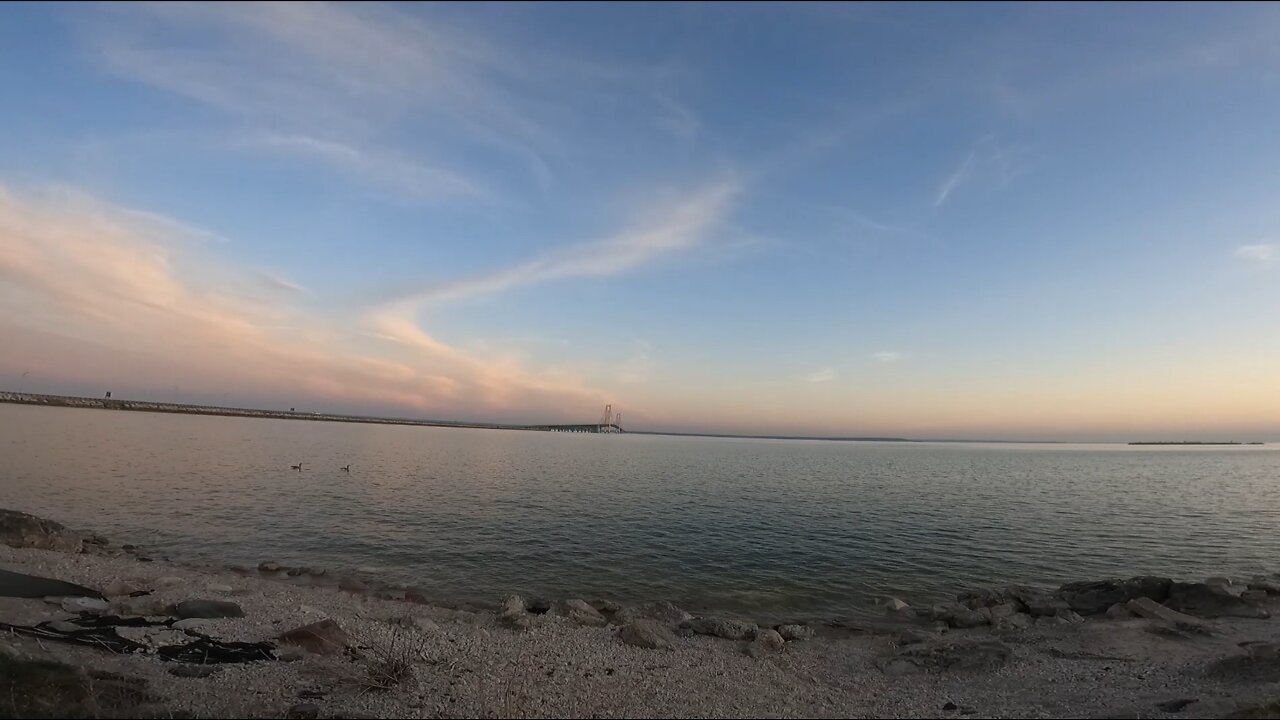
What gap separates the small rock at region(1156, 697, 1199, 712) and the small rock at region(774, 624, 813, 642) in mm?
8621

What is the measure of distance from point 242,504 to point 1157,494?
79.3 metres

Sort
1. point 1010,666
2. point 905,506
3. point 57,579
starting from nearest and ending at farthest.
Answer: point 1010,666 < point 57,579 < point 905,506

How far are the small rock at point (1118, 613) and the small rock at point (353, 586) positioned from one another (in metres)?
25.5

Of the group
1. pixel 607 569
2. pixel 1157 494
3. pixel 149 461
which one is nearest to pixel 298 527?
pixel 607 569

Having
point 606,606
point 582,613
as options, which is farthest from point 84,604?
point 606,606

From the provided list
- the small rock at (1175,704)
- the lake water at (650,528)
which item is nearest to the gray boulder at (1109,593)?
the lake water at (650,528)

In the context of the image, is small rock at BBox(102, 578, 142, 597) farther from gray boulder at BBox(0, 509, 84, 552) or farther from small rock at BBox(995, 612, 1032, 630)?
small rock at BBox(995, 612, 1032, 630)

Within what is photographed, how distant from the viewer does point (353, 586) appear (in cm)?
2228

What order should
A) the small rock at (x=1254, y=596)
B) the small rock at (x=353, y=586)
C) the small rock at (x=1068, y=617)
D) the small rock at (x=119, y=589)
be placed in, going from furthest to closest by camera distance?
the small rock at (x=353, y=586), the small rock at (x=1254, y=596), the small rock at (x=1068, y=617), the small rock at (x=119, y=589)

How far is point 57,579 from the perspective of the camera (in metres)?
18.2

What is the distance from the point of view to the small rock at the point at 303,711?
10133mm

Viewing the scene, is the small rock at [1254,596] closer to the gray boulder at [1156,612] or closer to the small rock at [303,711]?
the gray boulder at [1156,612]

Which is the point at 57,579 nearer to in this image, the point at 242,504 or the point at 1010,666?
the point at 242,504

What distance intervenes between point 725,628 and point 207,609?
47.1 feet
